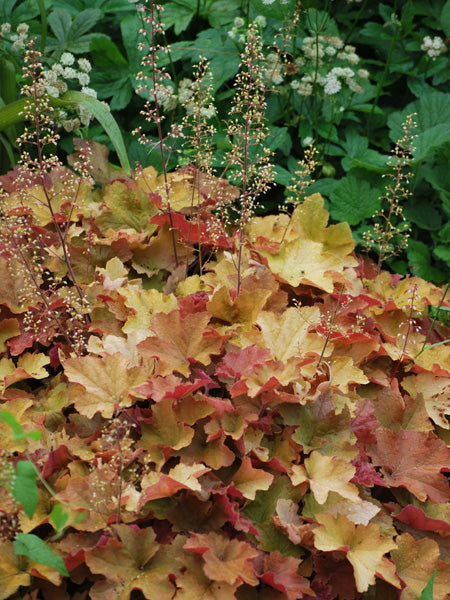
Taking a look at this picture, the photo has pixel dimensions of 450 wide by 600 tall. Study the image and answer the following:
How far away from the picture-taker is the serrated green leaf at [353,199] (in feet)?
8.23

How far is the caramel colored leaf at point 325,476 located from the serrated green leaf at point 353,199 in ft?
4.48

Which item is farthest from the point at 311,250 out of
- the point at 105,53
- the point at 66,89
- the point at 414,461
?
the point at 105,53

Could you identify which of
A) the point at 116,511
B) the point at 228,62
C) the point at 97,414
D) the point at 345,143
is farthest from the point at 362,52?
the point at 116,511

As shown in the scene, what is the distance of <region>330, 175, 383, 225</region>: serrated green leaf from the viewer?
251 centimetres

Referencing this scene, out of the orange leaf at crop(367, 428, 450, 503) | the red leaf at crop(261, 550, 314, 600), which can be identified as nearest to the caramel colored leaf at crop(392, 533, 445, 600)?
the orange leaf at crop(367, 428, 450, 503)

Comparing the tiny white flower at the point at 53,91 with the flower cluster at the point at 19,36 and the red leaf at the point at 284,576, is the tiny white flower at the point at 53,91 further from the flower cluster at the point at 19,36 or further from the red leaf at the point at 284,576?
the red leaf at the point at 284,576

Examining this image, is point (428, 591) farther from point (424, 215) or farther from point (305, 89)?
point (305, 89)

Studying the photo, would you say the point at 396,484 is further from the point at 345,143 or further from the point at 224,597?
the point at 345,143

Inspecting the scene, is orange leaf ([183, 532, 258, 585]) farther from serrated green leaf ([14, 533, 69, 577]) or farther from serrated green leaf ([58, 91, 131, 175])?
serrated green leaf ([58, 91, 131, 175])

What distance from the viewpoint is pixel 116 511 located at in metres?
1.27

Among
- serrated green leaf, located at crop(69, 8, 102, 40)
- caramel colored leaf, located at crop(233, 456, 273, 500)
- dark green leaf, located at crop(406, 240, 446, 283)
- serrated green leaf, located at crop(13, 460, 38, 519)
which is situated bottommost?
dark green leaf, located at crop(406, 240, 446, 283)

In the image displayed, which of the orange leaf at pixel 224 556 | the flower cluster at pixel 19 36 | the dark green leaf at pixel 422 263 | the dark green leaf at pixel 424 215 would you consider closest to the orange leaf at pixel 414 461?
the orange leaf at pixel 224 556

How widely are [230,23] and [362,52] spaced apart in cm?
93

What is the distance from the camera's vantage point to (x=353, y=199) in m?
2.54
